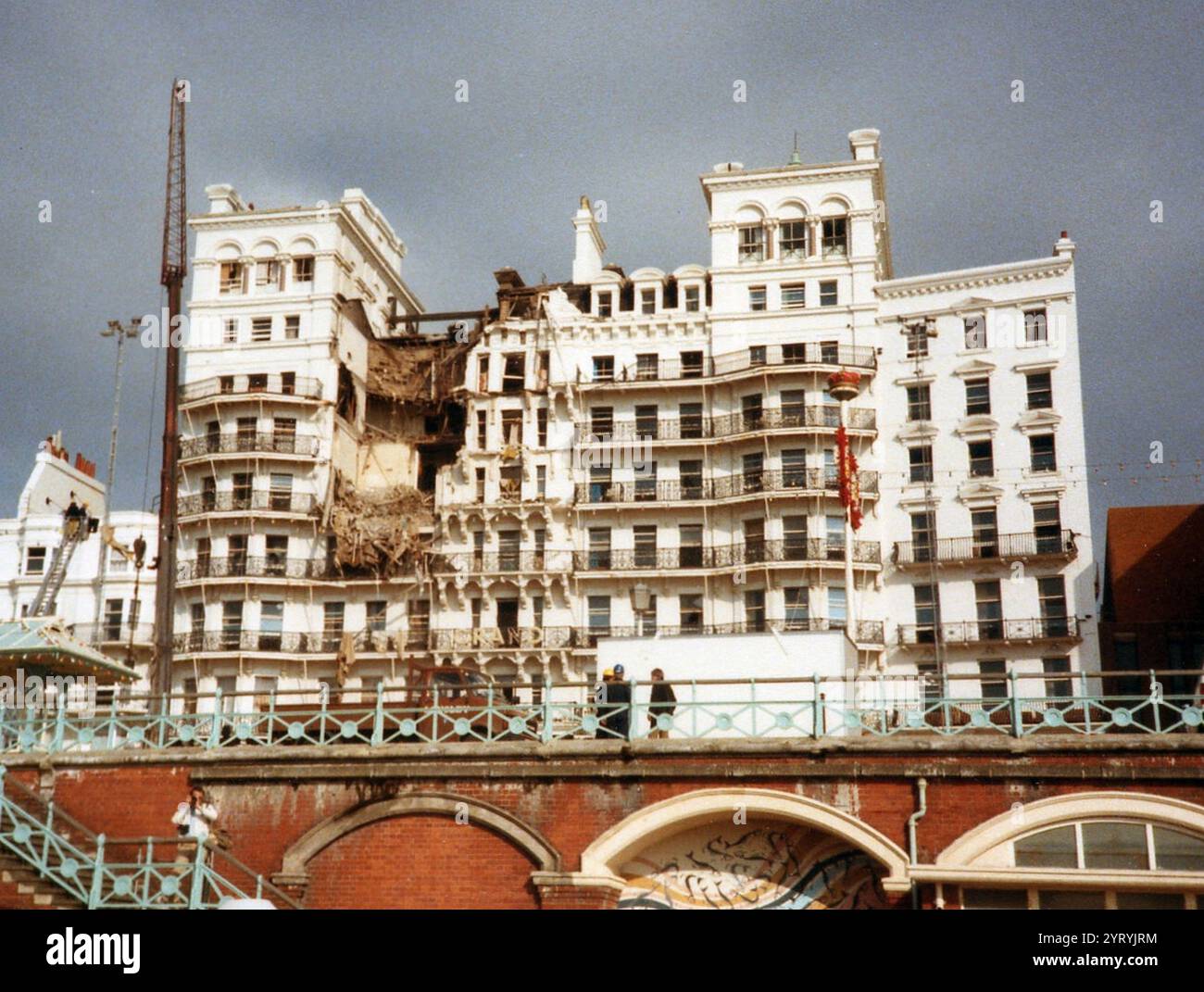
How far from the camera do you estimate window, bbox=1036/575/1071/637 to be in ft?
153

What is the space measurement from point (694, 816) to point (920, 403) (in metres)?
31.8

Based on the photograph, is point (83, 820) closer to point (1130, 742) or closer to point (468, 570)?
point (1130, 742)

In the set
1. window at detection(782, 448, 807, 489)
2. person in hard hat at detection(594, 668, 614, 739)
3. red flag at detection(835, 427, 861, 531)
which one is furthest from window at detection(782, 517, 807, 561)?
person in hard hat at detection(594, 668, 614, 739)

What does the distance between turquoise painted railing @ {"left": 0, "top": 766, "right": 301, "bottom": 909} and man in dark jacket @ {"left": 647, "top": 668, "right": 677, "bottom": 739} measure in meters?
6.90

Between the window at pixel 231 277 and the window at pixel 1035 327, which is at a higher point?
the window at pixel 231 277

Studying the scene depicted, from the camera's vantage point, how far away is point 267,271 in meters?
57.2

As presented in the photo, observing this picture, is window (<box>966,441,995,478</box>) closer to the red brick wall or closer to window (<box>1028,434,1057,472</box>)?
window (<box>1028,434,1057,472</box>)

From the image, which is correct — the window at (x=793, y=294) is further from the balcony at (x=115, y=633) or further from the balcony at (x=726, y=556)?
the balcony at (x=115, y=633)

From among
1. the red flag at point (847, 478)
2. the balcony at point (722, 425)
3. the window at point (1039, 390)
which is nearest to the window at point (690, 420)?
the balcony at point (722, 425)

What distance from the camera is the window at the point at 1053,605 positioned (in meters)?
46.8

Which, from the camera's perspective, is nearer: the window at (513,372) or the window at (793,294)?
the window at (793,294)

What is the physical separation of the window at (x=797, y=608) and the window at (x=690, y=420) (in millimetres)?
7365

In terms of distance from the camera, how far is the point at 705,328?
53.1 metres
